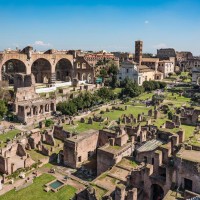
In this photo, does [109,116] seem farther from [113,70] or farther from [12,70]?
A: [12,70]

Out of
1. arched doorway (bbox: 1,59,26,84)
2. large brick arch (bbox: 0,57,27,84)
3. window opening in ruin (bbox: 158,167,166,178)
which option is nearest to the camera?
window opening in ruin (bbox: 158,167,166,178)

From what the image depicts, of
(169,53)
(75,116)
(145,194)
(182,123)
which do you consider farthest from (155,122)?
(169,53)

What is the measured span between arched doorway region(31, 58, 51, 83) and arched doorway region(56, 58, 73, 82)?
6.87m

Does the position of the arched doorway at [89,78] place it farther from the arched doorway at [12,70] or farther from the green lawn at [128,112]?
the green lawn at [128,112]

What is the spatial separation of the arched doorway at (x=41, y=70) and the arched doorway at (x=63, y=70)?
6.87 meters

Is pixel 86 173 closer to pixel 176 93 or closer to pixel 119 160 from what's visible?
pixel 119 160

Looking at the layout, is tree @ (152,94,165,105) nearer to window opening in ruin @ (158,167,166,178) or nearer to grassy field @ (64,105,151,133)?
grassy field @ (64,105,151,133)

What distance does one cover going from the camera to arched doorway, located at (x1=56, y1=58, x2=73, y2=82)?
8844 centimetres

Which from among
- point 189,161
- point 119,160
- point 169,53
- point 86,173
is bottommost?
point 86,173

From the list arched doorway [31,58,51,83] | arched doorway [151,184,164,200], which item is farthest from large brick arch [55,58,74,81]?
arched doorway [151,184,164,200]

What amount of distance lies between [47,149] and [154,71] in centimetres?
7552

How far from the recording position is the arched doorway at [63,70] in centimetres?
8844

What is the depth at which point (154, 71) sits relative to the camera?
10075cm

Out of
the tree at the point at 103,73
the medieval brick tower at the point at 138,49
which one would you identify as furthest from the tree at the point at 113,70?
the medieval brick tower at the point at 138,49
